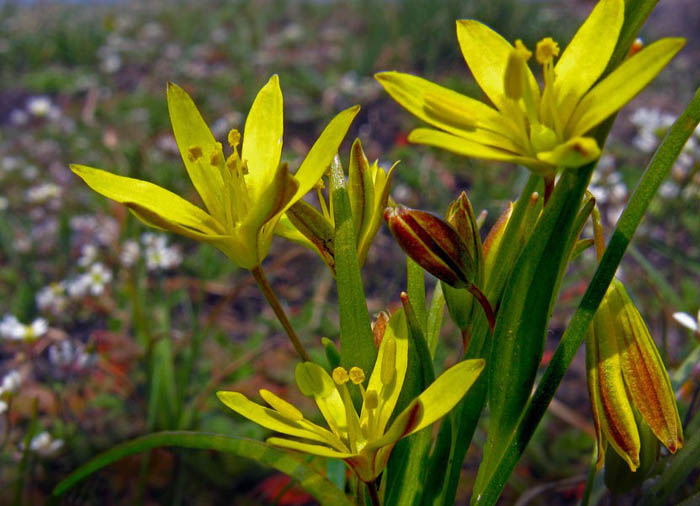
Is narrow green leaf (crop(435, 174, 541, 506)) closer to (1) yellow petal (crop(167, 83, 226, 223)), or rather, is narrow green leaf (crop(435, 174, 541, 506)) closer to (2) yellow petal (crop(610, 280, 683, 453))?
(2) yellow petal (crop(610, 280, 683, 453))

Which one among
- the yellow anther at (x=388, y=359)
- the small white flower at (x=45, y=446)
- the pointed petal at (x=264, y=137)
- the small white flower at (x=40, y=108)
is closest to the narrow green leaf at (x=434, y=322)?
the yellow anther at (x=388, y=359)

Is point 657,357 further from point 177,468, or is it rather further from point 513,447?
point 177,468

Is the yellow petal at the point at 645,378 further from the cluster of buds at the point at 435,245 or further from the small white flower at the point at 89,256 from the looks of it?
the small white flower at the point at 89,256

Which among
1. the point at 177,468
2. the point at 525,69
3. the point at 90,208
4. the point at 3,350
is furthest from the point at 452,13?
the point at 525,69

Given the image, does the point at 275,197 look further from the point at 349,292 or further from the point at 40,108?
the point at 40,108

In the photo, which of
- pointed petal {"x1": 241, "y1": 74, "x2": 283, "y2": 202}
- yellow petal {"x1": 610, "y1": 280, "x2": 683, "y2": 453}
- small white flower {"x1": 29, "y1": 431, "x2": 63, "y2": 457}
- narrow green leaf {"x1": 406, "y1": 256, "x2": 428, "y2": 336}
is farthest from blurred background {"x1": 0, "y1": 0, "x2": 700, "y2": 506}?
pointed petal {"x1": 241, "y1": 74, "x2": 283, "y2": 202}

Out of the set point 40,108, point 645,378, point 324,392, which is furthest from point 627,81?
point 40,108
